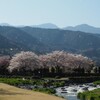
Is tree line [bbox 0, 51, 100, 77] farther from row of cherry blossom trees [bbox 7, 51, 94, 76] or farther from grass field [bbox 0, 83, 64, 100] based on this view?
grass field [bbox 0, 83, 64, 100]

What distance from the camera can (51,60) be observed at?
487 feet

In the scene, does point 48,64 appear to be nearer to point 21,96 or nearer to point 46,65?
point 46,65

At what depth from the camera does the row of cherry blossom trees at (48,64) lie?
138 meters

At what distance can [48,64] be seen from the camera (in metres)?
148

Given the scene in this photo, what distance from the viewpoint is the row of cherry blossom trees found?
138 m

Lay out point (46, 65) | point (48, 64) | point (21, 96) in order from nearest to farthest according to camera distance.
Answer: point (21, 96) → point (48, 64) → point (46, 65)

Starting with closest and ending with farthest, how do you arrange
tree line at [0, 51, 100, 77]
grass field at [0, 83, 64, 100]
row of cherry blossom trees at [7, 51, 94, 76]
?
grass field at [0, 83, 64, 100], tree line at [0, 51, 100, 77], row of cherry blossom trees at [7, 51, 94, 76]

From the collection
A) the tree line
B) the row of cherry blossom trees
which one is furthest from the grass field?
the row of cherry blossom trees

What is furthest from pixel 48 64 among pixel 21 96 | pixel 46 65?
pixel 21 96

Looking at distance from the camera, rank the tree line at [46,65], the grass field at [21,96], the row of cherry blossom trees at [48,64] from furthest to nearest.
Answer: the row of cherry blossom trees at [48,64] → the tree line at [46,65] → the grass field at [21,96]

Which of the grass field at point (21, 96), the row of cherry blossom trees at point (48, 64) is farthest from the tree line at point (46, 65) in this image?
the grass field at point (21, 96)

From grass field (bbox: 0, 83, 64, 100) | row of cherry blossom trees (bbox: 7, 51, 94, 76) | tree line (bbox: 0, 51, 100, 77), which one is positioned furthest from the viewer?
row of cherry blossom trees (bbox: 7, 51, 94, 76)

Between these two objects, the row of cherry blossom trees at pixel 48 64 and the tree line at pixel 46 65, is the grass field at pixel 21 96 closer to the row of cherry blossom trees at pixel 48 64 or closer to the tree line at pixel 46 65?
the tree line at pixel 46 65

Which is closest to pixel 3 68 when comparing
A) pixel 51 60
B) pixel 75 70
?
pixel 51 60
